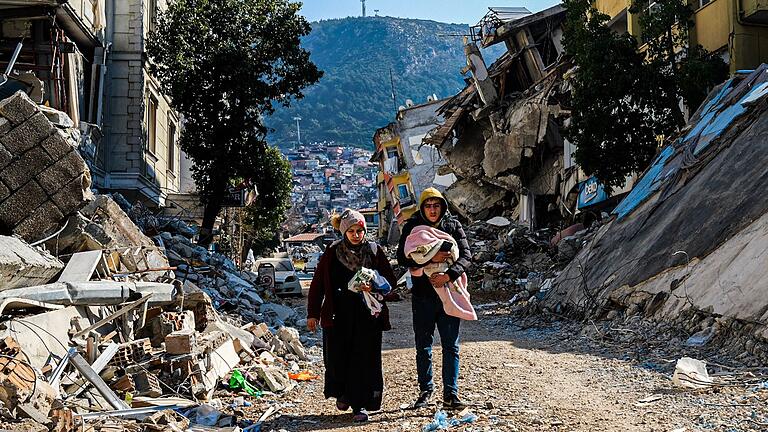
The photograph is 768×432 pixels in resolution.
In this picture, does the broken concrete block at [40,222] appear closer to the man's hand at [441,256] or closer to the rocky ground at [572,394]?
the rocky ground at [572,394]

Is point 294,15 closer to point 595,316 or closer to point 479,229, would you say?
point 479,229

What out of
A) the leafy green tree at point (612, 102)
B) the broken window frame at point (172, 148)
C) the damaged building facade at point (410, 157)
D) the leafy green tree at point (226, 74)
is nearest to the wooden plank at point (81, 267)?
the leafy green tree at point (612, 102)

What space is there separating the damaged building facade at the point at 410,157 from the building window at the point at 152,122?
25319 mm

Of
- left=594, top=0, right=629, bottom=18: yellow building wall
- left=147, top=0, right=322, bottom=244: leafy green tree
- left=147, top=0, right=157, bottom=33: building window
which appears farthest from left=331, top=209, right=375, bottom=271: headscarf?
left=594, top=0, right=629, bottom=18: yellow building wall

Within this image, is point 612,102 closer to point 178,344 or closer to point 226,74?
point 226,74

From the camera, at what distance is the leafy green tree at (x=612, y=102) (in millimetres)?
16781

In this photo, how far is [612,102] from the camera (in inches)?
675

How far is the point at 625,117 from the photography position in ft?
57.0

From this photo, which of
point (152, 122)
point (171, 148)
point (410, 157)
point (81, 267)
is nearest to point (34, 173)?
point (81, 267)

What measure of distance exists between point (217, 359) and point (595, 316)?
228 inches

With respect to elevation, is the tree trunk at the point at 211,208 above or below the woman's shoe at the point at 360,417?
above

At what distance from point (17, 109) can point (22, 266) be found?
265 centimetres

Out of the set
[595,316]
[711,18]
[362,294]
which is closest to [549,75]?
[711,18]

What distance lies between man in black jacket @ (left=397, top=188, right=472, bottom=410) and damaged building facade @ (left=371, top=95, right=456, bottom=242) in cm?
4093
